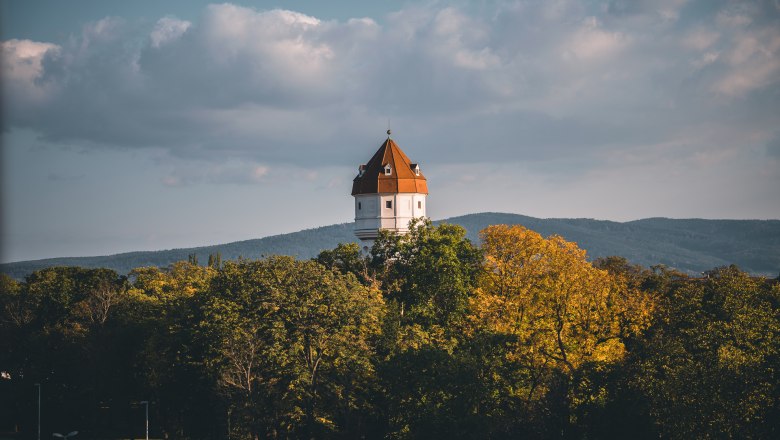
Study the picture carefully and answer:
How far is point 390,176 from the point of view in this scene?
4050 inches

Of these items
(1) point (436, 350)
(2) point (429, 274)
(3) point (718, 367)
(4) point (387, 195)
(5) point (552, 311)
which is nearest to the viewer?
(3) point (718, 367)

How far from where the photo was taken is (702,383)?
50.2 metres

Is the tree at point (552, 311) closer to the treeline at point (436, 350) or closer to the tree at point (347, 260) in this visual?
the treeline at point (436, 350)

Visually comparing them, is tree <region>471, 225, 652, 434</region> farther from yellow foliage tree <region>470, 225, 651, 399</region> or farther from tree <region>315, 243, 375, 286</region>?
tree <region>315, 243, 375, 286</region>

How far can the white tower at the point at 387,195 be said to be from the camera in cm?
10244

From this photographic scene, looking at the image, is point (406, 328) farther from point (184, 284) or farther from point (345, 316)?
point (184, 284)

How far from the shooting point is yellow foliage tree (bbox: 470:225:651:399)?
62375 millimetres

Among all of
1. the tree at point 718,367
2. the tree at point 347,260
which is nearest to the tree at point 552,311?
the tree at point 718,367

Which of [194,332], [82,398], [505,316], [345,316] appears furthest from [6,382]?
[505,316]

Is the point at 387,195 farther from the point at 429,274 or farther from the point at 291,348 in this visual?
the point at 291,348

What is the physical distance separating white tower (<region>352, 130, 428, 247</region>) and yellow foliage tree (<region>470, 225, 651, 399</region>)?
105ft

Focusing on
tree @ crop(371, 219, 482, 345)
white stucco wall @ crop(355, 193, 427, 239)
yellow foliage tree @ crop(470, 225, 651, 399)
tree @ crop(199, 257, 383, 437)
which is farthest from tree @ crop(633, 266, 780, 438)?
white stucco wall @ crop(355, 193, 427, 239)

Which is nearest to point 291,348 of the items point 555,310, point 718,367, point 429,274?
point 429,274

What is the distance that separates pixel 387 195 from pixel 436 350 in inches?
1776
